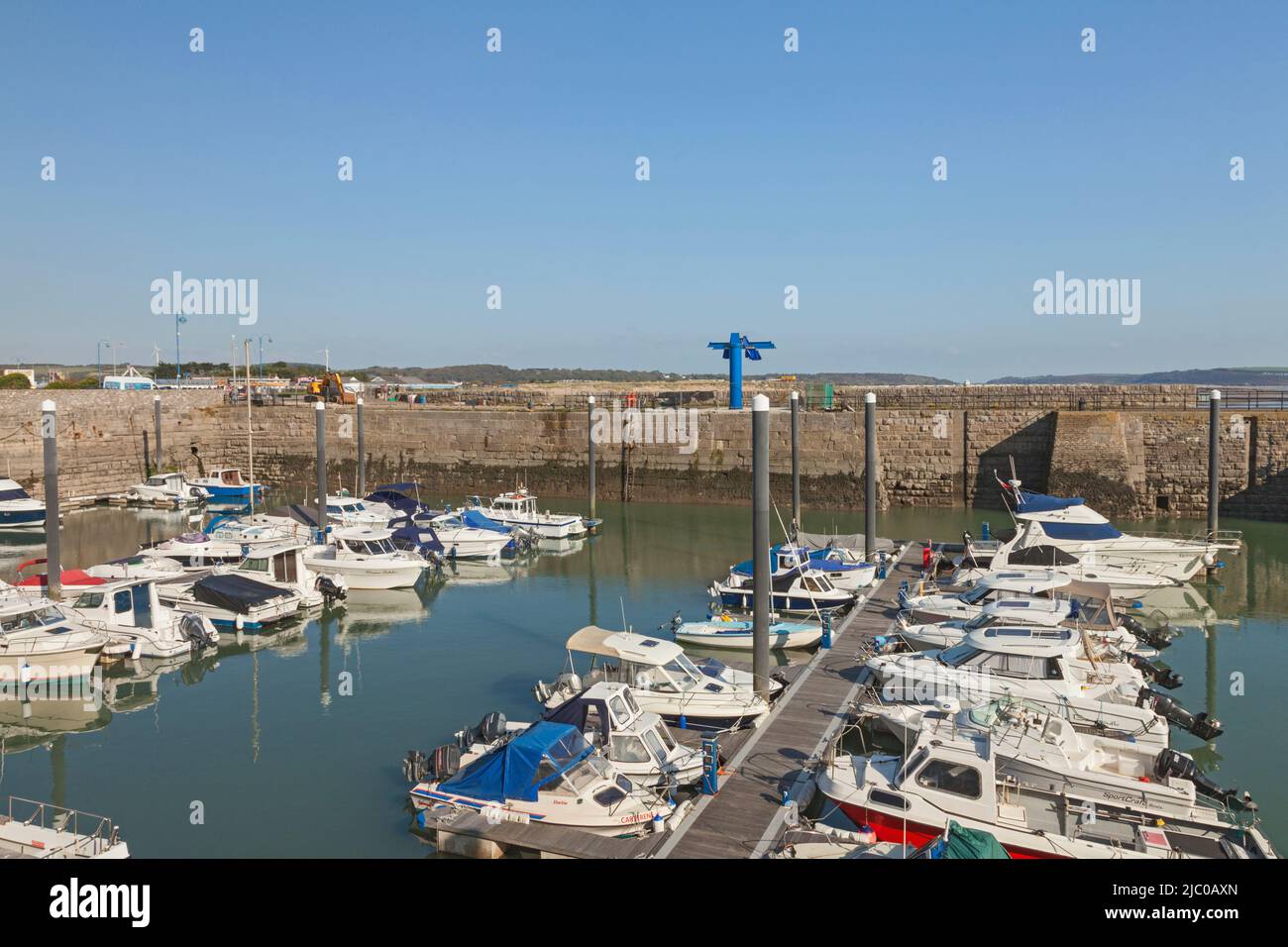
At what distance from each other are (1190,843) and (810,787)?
3.87 m

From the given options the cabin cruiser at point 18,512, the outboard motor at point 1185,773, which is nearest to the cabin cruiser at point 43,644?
the outboard motor at point 1185,773

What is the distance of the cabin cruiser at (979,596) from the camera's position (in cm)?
1978

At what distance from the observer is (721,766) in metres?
12.8

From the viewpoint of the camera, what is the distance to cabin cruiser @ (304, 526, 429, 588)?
25.5m

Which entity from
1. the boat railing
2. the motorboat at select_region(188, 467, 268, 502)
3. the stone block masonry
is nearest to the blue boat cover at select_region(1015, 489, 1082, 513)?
the stone block masonry

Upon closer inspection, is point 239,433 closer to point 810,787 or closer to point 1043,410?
point 1043,410

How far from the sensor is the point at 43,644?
708 inches

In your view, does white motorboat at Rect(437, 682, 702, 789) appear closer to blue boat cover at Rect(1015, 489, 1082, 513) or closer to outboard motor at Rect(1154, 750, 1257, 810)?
outboard motor at Rect(1154, 750, 1257, 810)

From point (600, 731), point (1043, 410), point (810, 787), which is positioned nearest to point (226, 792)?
point (600, 731)


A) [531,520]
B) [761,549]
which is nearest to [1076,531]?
[761,549]

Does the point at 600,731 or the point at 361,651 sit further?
the point at 361,651

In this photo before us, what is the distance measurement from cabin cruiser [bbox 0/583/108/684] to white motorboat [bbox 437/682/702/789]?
28.4 feet

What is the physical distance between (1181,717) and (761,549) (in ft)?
20.7
